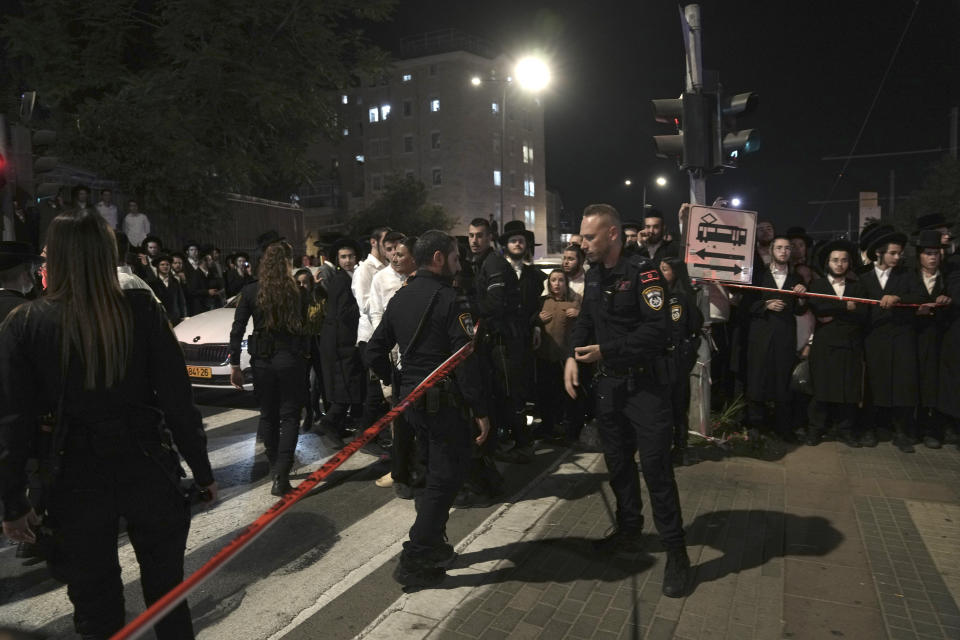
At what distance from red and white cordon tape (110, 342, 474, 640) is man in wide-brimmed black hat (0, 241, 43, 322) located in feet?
9.01

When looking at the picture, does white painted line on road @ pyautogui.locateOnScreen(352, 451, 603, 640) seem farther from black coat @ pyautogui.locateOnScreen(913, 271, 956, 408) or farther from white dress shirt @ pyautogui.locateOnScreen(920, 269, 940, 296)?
white dress shirt @ pyautogui.locateOnScreen(920, 269, 940, 296)

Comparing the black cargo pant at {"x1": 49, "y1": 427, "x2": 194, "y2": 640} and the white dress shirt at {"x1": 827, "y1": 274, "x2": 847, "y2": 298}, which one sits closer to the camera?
the black cargo pant at {"x1": 49, "y1": 427, "x2": 194, "y2": 640}

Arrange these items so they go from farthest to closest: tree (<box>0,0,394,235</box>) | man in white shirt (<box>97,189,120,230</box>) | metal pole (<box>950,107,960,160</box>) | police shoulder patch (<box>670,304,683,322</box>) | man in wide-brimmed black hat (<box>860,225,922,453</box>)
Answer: metal pole (<box>950,107,960,160</box>), tree (<box>0,0,394,235</box>), man in white shirt (<box>97,189,120,230</box>), man in wide-brimmed black hat (<box>860,225,922,453</box>), police shoulder patch (<box>670,304,683,322</box>)

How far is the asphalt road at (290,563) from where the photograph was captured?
3.69 m

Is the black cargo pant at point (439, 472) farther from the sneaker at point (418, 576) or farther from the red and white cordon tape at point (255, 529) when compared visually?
the red and white cordon tape at point (255, 529)

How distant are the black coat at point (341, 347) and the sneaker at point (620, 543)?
10.8 ft

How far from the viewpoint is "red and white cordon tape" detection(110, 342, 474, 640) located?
1.98 meters

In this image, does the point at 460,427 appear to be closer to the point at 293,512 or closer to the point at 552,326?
the point at 293,512

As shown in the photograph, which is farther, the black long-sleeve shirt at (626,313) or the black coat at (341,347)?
the black coat at (341,347)

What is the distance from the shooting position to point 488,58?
69.2m

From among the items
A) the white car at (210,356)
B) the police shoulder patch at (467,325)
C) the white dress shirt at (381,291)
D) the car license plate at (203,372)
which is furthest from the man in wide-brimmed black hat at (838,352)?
the car license plate at (203,372)

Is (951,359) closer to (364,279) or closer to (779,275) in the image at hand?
(779,275)

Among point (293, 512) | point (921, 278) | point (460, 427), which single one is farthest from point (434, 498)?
point (921, 278)

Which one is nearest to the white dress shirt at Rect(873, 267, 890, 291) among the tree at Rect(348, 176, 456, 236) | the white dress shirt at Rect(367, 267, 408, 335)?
the white dress shirt at Rect(367, 267, 408, 335)
